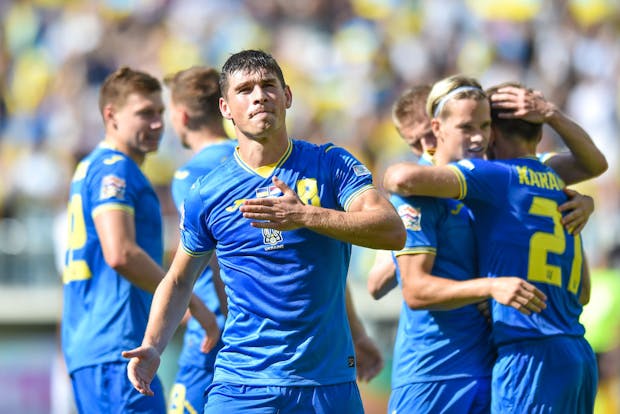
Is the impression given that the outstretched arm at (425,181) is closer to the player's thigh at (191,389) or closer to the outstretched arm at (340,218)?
the outstretched arm at (340,218)

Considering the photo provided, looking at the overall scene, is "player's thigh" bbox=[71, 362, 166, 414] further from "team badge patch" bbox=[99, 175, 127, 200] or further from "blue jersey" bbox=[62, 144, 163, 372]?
"team badge patch" bbox=[99, 175, 127, 200]

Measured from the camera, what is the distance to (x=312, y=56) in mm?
18438

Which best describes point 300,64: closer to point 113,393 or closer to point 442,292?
point 113,393

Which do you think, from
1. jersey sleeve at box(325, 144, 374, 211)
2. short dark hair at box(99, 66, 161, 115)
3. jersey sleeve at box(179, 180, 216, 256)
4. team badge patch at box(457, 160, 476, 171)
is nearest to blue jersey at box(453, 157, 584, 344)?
team badge patch at box(457, 160, 476, 171)

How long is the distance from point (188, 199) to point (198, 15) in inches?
529

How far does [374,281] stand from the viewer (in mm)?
6906

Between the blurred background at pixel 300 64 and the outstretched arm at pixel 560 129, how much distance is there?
24.6 ft

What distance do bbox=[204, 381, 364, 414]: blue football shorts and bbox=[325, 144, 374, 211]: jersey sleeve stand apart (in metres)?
0.90

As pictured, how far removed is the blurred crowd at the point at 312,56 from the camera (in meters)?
16.4

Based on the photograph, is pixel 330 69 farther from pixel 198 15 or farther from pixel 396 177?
pixel 396 177

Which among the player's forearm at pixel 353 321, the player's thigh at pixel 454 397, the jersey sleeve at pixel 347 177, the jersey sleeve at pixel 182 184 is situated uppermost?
the jersey sleeve at pixel 182 184

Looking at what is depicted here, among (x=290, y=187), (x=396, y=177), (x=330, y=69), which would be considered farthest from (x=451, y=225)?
(x=330, y=69)

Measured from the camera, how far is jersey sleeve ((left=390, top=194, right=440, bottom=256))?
20.2 feet

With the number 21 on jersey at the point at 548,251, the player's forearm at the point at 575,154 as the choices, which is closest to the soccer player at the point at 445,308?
the number 21 on jersey at the point at 548,251
